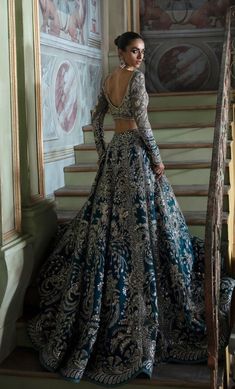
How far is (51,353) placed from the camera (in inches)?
125

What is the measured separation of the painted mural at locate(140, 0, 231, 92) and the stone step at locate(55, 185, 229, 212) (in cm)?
200

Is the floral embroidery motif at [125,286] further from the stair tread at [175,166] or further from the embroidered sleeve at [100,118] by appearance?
the stair tread at [175,166]

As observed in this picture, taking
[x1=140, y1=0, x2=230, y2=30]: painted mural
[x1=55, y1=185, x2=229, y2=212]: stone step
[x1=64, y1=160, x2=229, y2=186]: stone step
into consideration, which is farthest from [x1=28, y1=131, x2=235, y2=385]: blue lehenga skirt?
[x1=140, y1=0, x2=230, y2=30]: painted mural

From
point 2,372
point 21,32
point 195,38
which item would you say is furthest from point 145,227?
point 195,38

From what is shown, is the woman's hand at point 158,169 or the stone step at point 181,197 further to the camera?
the stone step at point 181,197

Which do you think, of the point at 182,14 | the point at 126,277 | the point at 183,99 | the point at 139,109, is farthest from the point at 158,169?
the point at 182,14

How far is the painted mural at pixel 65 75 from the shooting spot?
4.39 m

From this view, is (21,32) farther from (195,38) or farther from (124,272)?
(195,38)

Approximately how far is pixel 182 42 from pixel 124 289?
351 cm

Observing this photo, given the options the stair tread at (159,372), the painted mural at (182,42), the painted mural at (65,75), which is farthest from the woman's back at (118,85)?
the painted mural at (182,42)

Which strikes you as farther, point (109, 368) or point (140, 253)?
point (140, 253)

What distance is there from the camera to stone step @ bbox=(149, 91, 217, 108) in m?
5.38

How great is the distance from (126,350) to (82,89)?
270 cm

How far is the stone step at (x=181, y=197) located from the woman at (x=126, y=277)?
0.62 metres
